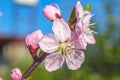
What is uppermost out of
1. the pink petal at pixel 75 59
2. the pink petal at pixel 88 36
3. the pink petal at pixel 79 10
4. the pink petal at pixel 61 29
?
the pink petal at pixel 79 10

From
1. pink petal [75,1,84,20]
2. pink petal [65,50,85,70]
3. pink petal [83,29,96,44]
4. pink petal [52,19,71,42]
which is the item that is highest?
pink petal [75,1,84,20]

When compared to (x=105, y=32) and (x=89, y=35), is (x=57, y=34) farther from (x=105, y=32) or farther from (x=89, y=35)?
(x=105, y=32)

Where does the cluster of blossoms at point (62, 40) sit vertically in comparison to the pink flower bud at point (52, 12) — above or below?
below
